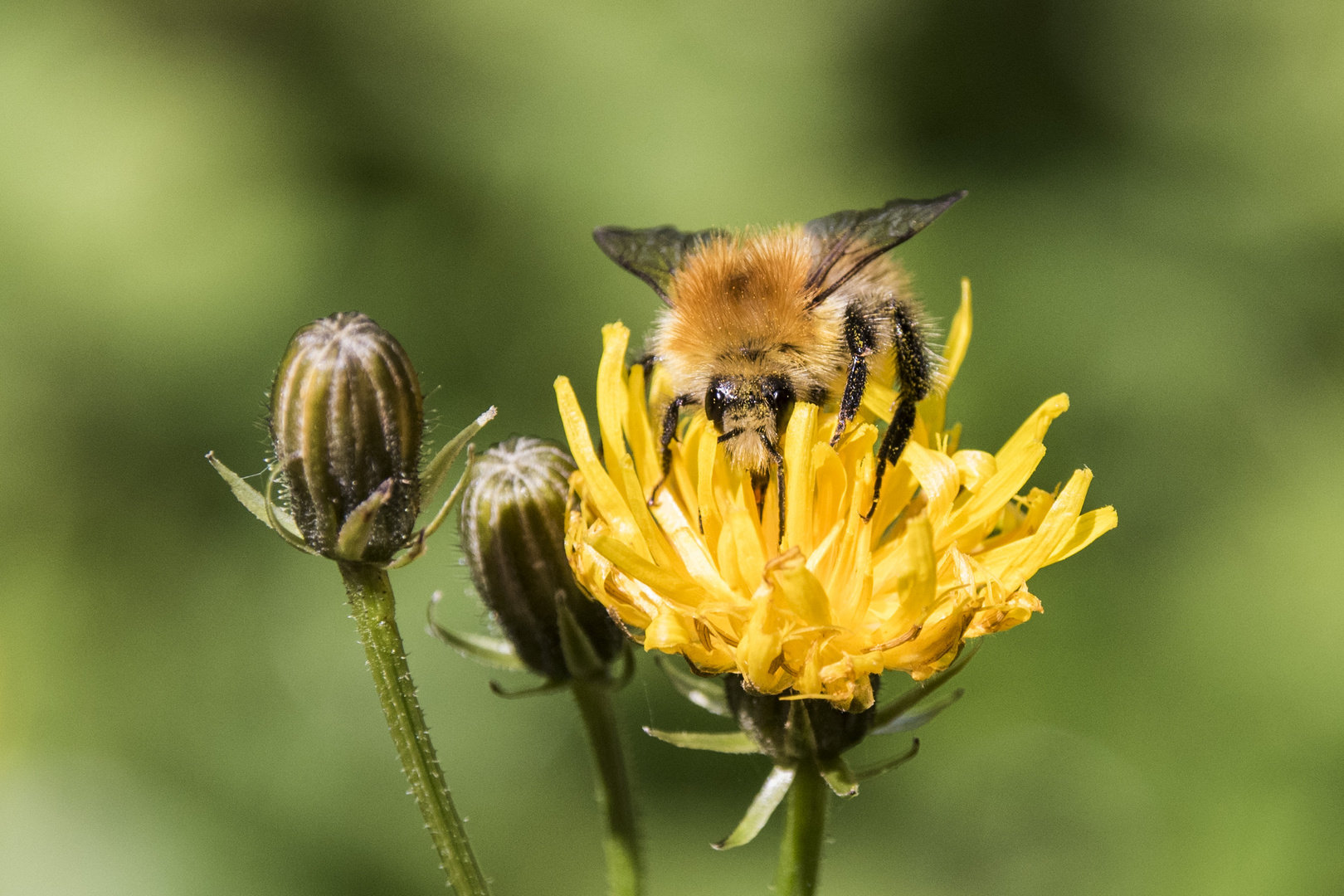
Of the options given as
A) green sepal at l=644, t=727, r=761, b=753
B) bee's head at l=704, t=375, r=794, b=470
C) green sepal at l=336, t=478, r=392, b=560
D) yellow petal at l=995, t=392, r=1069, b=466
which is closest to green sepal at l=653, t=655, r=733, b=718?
green sepal at l=644, t=727, r=761, b=753

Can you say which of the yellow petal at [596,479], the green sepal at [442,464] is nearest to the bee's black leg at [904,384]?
the yellow petal at [596,479]

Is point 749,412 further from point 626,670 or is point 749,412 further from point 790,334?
point 626,670

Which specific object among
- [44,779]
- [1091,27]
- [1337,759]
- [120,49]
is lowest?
[1337,759]

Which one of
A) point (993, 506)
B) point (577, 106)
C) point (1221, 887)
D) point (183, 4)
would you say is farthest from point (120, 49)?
point (1221, 887)

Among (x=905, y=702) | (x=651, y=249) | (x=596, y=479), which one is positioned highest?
(x=651, y=249)

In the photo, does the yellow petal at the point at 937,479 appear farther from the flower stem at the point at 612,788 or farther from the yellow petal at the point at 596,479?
the flower stem at the point at 612,788

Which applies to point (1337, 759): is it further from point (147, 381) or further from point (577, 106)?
point (147, 381)

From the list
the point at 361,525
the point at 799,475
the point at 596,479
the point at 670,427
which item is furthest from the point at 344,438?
the point at 799,475
